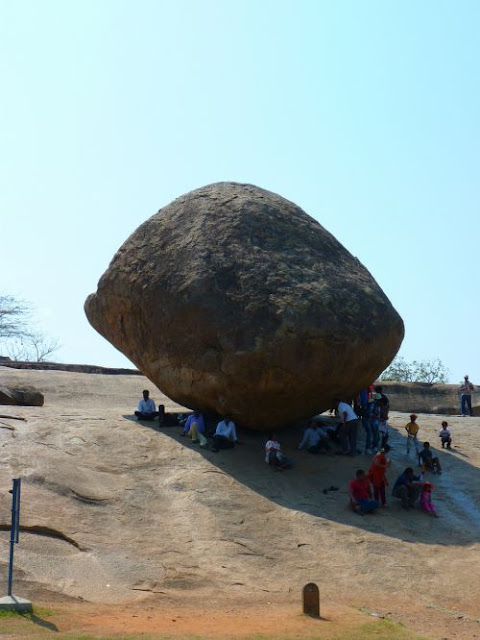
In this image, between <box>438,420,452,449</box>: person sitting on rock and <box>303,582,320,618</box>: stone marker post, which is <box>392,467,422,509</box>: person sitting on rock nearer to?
<box>438,420,452,449</box>: person sitting on rock

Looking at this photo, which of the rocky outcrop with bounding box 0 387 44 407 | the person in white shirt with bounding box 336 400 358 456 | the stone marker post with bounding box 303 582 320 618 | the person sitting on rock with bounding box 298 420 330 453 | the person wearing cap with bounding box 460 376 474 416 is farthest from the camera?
the person wearing cap with bounding box 460 376 474 416

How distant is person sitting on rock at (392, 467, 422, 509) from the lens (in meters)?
12.8

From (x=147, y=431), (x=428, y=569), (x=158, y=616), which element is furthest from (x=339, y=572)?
(x=147, y=431)

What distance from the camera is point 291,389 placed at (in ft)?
44.8

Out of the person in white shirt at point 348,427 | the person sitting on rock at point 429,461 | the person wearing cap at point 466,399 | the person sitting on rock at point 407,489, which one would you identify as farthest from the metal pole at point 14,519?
the person wearing cap at point 466,399

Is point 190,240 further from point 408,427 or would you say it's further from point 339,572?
point 339,572

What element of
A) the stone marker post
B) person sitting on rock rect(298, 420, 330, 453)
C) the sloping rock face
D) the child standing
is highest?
the sloping rock face

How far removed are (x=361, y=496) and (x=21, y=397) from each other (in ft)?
21.7

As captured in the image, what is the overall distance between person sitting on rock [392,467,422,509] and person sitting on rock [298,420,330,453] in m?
1.57

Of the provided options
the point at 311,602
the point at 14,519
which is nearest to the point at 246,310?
the point at 311,602

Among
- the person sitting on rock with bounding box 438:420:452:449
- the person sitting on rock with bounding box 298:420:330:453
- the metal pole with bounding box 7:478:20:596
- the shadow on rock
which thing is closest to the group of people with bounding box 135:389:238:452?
the shadow on rock

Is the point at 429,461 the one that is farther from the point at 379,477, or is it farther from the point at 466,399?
the point at 466,399

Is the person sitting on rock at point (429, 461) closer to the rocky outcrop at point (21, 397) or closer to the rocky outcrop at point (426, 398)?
the rocky outcrop at point (21, 397)

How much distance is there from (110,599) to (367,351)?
19.5 feet
